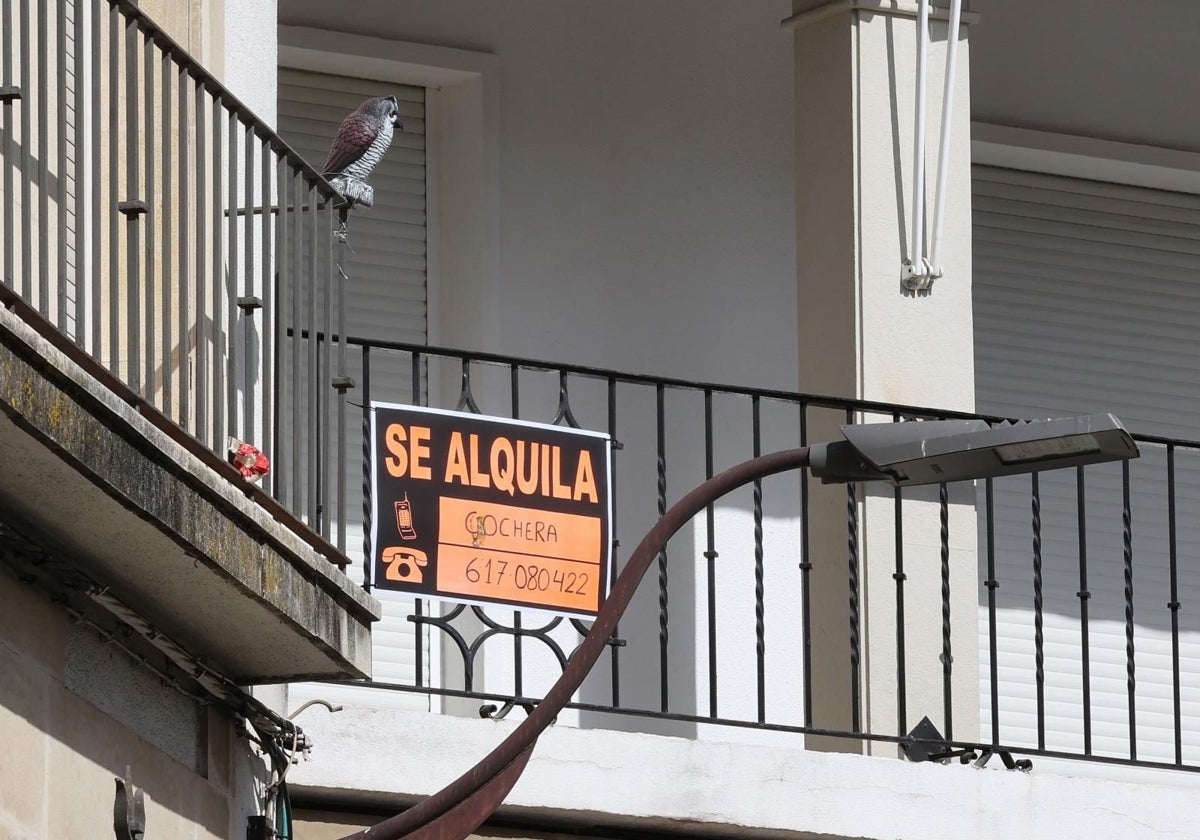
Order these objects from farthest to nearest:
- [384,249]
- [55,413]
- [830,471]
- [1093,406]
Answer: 1. [1093,406]
2. [384,249]
3. [830,471]
4. [55,413]

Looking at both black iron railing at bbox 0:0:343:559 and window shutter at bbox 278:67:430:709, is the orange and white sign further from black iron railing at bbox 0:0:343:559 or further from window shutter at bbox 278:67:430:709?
window shutter at bbox 278:67:430:709

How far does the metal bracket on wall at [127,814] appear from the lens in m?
7.05

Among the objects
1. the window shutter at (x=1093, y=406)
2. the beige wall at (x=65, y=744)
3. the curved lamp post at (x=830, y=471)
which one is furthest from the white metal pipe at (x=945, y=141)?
the beige wall at (x=65, y=744)

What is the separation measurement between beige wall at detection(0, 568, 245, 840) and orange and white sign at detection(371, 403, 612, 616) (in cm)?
219

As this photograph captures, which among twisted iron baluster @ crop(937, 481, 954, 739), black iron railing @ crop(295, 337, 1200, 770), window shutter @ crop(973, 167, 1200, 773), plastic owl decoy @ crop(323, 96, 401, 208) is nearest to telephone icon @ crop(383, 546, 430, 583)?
black iron railing @ crop(295, 337, 1200, 770)

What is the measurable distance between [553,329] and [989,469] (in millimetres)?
4651

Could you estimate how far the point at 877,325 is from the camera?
1083 centimetres

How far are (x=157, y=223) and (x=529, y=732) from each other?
2.04m

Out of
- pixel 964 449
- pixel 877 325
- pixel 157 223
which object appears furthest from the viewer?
pixel 877 325

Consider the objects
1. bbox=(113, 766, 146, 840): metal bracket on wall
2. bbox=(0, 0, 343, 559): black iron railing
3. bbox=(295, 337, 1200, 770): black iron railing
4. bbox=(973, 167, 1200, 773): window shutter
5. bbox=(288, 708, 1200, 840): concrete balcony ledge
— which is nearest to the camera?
bbox=(113, 766, 146, 840): metal bracket on wall

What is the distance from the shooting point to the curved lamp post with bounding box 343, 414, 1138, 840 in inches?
297

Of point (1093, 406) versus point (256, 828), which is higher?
point (1093, 406)

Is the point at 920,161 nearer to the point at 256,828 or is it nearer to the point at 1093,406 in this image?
the point at 1093,406

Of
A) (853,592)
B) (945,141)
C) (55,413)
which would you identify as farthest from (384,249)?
(55,413)
